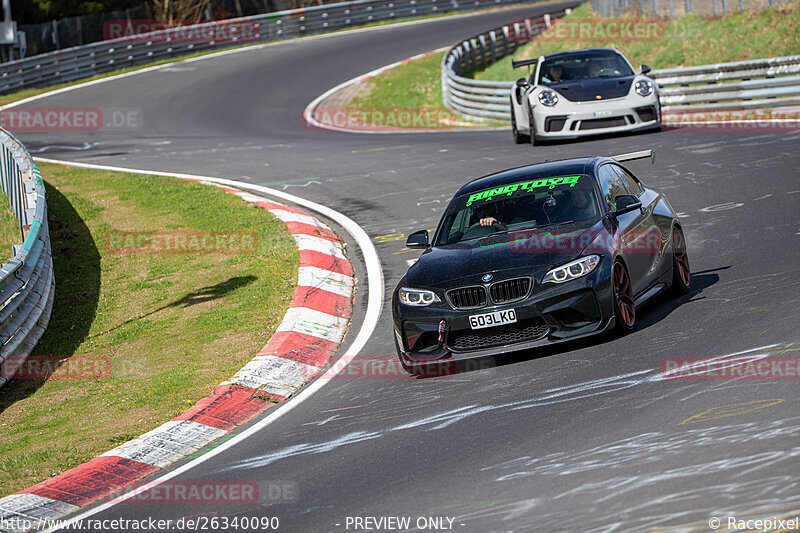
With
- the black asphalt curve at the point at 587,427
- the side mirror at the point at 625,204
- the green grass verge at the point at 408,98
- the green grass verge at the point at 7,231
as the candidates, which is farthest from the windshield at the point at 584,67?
the side mirror at the point at 625,204

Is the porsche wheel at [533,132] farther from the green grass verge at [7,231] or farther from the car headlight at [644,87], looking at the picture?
the green grass verge at [7,231]

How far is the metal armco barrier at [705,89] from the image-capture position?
20.1 m

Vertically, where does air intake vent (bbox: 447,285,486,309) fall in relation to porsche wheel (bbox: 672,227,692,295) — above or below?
above

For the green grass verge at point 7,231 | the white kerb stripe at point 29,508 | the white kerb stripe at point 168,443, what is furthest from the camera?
the green grass verge at point 7,231

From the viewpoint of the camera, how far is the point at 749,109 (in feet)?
68.3

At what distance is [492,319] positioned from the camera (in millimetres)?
7883

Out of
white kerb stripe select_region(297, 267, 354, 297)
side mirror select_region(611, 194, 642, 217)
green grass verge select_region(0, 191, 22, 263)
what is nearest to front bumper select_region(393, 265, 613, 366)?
side mirror select_region(611, 194, 642, 217)

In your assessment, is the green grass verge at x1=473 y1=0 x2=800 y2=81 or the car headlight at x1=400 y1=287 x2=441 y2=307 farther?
the green grass verge at x1=473 y1=0 x2=800 y2=81

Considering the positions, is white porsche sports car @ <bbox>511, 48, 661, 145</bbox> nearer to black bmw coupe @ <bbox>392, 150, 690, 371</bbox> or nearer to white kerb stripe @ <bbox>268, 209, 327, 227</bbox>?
white kerb stripe @ <bbox>268, 209, 327, 227</bbox>

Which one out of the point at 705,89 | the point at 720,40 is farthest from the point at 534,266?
the point at 720,40

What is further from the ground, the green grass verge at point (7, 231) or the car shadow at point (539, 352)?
the car shadow at point (539, 352)

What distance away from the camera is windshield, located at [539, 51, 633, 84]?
19188 mm

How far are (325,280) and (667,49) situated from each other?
20.4 m

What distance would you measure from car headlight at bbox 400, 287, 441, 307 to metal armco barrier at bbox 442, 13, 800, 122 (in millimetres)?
13830
